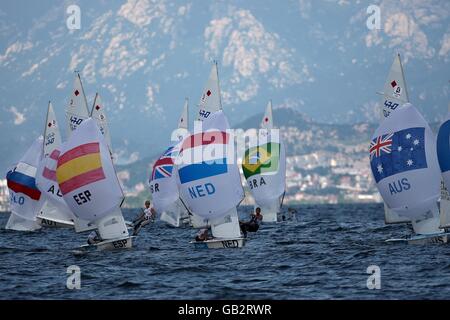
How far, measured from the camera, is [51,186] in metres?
61.8

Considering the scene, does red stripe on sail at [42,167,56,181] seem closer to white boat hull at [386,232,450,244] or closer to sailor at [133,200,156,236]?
sailor at [133,200,156,236]

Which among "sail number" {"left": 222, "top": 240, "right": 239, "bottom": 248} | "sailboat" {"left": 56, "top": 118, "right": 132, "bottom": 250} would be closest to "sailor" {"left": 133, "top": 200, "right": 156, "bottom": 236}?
"sail number" {"left": 222, "top": 240, "right": 239, "bottom": 248}

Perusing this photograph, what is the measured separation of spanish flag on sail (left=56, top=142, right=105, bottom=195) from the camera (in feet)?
159

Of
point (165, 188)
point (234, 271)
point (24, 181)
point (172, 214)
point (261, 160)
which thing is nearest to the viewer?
point (234, 271)

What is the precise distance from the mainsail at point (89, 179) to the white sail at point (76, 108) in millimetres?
13758

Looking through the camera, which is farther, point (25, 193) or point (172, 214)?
point (172, 214)

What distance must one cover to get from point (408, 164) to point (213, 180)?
335 inches

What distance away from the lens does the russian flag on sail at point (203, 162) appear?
49406mm

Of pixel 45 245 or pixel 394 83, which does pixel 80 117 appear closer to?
pixel 45 245

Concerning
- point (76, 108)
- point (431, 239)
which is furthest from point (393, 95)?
point (76, 108)

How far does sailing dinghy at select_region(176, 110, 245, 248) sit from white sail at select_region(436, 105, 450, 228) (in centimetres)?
877

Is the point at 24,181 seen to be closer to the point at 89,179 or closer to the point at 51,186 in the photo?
the point at 51,186

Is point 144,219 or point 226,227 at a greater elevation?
point 144,219

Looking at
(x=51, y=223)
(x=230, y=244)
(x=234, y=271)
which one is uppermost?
(x=51, y=223)
